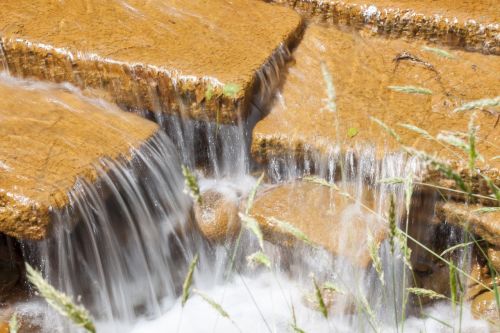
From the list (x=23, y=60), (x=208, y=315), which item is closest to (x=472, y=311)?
(x=208, y=315)

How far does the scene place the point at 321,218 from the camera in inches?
129

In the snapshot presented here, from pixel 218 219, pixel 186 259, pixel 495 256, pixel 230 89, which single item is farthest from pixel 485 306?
pixel 230 89

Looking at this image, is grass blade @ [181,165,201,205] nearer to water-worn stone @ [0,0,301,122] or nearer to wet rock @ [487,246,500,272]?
water-worn stone @ [0,0,301,122]

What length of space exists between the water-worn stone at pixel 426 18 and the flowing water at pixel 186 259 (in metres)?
0.86

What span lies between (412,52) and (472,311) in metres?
1.58

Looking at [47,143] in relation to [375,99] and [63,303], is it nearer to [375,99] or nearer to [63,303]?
[375,99]

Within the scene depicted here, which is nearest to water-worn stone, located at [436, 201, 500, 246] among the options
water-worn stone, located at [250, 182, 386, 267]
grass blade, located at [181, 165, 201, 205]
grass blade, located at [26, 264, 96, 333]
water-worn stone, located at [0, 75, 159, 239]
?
water-worn stone, located at [250, 182, 386, 267]

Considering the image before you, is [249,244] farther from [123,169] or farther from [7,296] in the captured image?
[7,296]

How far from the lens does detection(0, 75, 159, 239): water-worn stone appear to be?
110 inches

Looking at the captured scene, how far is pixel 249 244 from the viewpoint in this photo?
3.55 metres

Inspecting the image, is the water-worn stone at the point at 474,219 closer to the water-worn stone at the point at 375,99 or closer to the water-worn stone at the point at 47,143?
the water-worn stone at the point at 375,99

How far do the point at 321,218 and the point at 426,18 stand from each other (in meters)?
1.58

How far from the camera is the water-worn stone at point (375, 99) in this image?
3.38 meters

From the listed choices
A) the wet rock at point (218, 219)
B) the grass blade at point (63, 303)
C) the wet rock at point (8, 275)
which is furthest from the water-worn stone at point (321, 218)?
the grass blade at point (63, 303)
